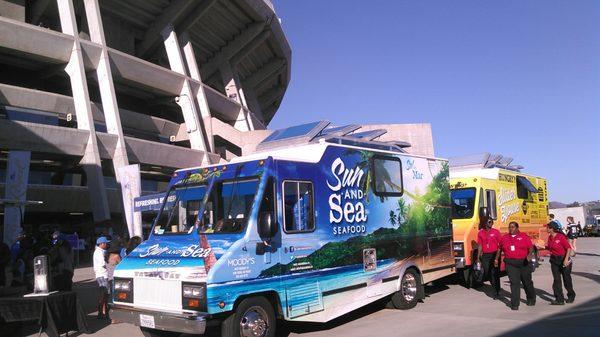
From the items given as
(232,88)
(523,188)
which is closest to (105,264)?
(523,188)

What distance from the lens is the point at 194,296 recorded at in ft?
18.6

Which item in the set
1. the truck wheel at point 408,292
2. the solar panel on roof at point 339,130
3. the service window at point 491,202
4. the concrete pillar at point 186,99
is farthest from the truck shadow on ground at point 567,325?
the concrete pillar at point 186,99

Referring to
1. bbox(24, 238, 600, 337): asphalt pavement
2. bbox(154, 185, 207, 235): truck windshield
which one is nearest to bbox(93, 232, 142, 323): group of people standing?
bbox(24, 238, 600, 337): asphalt pavement

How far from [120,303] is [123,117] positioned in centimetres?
2430

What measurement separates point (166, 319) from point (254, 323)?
1077 mm

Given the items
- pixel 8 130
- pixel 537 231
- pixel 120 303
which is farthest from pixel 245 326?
pixel 8 130

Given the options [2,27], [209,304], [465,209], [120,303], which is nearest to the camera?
[209,304]

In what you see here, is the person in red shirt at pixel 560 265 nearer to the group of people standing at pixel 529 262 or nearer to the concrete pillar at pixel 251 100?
the group of people standing at pixel 529 262

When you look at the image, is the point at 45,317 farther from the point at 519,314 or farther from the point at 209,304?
the point at 519,314

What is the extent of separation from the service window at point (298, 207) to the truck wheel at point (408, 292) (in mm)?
2665

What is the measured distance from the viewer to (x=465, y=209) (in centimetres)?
1174

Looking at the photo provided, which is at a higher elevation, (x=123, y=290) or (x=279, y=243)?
(x=279, y=243)

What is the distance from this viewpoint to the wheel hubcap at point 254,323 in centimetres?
604

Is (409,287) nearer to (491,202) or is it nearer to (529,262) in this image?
(529,262)
